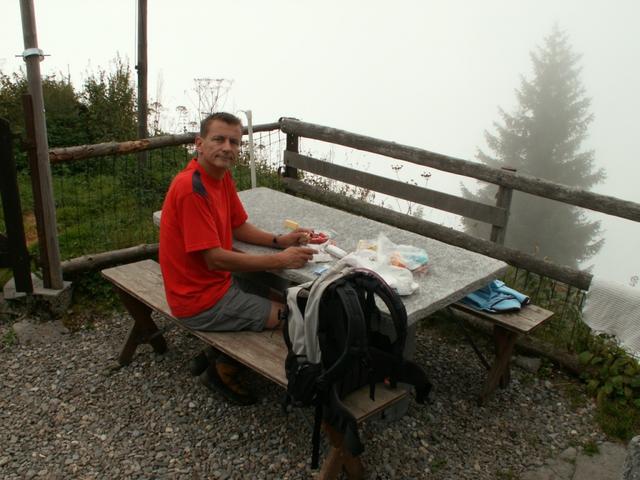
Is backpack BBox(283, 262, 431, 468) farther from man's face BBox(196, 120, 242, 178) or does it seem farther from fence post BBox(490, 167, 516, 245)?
fence post BBox(490, 167, 516, 245)

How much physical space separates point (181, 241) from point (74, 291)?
2207 millimetres

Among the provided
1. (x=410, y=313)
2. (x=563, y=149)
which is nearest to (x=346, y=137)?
(x=410, y=313)

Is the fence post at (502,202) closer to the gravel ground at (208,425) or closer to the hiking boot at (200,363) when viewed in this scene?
the gravel ground at (208,425)

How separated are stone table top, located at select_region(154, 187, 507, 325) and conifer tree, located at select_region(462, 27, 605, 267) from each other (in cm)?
3657

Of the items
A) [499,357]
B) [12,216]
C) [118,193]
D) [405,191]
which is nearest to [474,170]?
[405,191]

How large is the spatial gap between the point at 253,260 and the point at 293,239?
49 centimetres

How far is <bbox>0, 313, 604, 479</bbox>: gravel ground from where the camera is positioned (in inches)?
136

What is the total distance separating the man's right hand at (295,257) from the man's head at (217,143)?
0.62 m

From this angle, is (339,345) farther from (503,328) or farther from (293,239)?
(503,328)

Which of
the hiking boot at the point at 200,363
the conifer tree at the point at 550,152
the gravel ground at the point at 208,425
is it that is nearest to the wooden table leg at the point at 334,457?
the gravel ground at the point at 208,425

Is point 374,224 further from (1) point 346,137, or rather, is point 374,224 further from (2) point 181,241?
(1) point 346,137

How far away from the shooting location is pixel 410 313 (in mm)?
3039

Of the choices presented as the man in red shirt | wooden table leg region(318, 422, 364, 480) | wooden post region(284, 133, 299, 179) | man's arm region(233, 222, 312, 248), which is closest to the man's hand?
man's arm region(233, 222, 312, 248)

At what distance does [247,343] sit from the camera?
3.52 m
